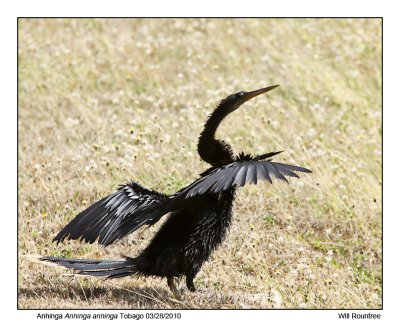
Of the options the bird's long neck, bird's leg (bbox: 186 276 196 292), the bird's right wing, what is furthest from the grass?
the bird's long neck

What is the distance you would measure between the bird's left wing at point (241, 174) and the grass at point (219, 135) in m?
1.18

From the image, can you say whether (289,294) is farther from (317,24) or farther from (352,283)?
(317,24)

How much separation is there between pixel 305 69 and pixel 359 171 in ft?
11.8

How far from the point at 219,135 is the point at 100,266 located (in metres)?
4.23

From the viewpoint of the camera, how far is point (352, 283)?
764cm

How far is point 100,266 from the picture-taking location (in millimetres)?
6844

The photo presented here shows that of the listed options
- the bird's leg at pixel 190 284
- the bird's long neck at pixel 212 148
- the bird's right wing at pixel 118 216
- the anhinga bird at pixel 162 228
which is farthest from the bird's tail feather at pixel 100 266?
the bird's long neck at pixel 212 148

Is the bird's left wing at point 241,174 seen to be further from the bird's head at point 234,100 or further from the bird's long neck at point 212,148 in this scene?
the bird's head at point 234,100

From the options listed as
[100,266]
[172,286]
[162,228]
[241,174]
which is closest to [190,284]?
[172,286]

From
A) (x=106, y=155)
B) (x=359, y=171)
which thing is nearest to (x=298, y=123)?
(x=359, y=171)

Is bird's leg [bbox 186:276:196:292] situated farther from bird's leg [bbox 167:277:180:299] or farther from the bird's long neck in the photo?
the bird's long neck

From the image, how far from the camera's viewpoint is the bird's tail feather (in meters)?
6.77

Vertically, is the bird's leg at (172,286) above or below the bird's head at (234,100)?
below

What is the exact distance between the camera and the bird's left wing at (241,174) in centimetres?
570
